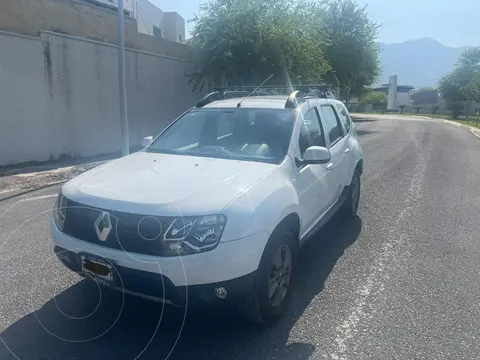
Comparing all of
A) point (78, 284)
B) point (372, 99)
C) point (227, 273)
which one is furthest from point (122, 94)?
point (372, 99)

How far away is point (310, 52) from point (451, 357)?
15063mm

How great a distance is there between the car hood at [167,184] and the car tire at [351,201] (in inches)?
98.2

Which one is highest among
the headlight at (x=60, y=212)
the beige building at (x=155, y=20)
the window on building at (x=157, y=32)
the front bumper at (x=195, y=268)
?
the beige building at (x=155, y=20)

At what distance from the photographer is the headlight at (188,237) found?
2678mm

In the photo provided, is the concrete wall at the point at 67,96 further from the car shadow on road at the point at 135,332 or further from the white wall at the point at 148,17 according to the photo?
the white wall at the point at 148,17

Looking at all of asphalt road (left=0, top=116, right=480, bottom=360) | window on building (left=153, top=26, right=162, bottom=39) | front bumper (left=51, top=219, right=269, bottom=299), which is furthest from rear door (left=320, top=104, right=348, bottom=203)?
window on building (left=153, top=26, right=162, bottom=39)

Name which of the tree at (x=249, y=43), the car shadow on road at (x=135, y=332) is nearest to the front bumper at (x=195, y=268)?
the car shadow on road at (x=135, y=332)

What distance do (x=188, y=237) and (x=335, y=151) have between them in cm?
273

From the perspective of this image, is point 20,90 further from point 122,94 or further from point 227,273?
point 227,273

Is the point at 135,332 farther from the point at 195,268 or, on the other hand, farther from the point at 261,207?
the point at 261,207

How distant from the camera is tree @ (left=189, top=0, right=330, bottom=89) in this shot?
14617 millimetres

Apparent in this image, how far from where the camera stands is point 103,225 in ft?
9.37

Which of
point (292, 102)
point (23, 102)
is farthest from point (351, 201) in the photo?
point (23, 102)

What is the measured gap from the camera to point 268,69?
50.3ft
